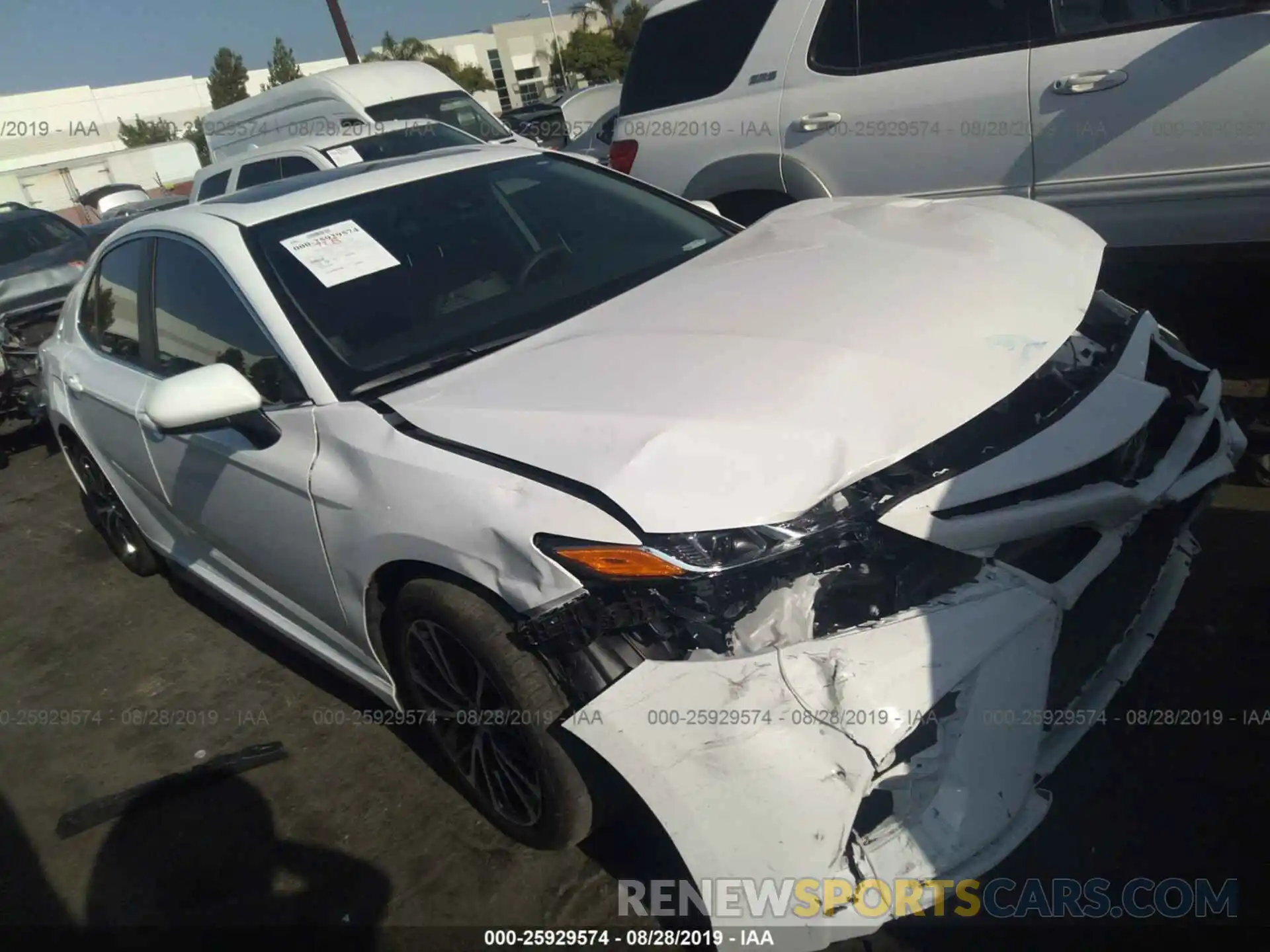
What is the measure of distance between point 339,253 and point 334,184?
538 millimetres

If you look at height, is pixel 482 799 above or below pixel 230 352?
below

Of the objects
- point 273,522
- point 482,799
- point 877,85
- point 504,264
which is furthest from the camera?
point 877,85

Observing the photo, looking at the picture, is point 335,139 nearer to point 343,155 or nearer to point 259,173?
point 343,155

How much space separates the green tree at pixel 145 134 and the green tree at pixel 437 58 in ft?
41.5

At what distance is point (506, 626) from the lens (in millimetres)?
2107

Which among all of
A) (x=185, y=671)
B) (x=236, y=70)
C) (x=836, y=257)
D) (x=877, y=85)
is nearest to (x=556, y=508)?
(x=836, y=257)

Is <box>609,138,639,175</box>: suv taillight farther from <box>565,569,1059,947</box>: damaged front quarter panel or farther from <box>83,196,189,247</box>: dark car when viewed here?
<box>83,196,189,247</box>: dark car

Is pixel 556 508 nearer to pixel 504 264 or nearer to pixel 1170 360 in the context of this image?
pixel 504 264

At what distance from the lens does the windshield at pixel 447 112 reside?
440 inches

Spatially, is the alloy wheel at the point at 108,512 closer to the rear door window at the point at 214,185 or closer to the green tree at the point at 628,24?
the rear door window at the point at 214,185

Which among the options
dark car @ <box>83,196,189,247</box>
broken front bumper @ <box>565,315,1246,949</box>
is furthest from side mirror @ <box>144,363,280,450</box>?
dark car @ <box>83,196,189,247</box>

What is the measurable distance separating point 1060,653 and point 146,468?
10.2 feet

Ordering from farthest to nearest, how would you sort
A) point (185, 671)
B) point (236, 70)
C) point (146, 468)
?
point (236, 70)
point (185, 671)
point (146, 468)

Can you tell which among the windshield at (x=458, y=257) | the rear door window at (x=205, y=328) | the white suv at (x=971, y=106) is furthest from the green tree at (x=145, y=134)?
the windshield at (x=458, y=257)
